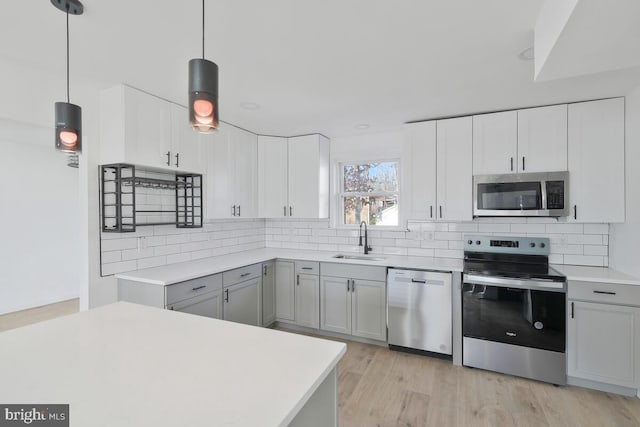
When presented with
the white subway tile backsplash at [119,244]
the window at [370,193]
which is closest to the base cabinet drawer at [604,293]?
the window at [370,193]

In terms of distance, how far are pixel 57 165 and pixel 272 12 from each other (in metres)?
4.98

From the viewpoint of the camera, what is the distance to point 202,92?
3.64 feet

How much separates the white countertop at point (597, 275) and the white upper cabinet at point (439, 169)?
90cm

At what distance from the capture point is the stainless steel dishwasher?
2871 mm

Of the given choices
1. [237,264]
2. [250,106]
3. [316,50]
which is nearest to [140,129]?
[250,106]

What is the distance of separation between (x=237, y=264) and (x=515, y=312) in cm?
249

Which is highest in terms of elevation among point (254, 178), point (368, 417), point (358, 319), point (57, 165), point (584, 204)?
point (57, 165)

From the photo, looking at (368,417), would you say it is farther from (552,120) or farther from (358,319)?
(552,120)

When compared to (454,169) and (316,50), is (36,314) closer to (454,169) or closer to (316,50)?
(316,50)

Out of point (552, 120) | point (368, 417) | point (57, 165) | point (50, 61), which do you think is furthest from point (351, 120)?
point (57, 165)

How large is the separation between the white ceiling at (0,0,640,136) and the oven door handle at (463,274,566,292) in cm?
152

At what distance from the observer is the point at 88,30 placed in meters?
1.66

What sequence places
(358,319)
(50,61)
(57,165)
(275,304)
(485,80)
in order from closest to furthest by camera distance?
1. (50,61)
2. (485,80)
3. (358,319)
4. (275,304)
5. (57,165)

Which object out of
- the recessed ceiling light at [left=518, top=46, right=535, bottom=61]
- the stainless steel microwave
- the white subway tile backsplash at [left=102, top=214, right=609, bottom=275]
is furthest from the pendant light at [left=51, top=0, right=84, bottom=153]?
the stainless steel microwave
